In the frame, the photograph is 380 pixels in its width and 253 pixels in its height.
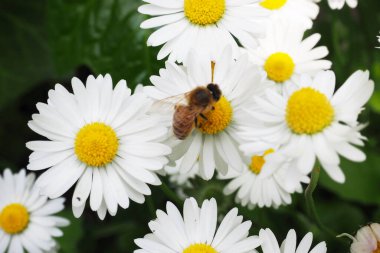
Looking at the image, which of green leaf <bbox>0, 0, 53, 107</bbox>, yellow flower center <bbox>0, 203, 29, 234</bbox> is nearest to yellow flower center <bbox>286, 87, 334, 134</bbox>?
yellow flower center <bbox>0, 203, 29, 234</bbox>

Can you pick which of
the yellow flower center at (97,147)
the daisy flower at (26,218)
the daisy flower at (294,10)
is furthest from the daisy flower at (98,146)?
the daisy flower at (294,10)

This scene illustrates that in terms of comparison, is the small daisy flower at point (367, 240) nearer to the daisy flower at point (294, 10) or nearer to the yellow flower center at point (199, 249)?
the yellow flower center at point (199, 249)

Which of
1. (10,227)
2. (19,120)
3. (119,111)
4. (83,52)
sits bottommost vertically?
(10,227)

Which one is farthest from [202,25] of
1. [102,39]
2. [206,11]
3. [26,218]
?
[26,218]

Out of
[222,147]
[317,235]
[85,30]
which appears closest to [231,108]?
[222,147]

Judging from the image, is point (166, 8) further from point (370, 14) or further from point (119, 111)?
point (370, 14)

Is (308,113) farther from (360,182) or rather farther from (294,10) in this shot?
(360,182)

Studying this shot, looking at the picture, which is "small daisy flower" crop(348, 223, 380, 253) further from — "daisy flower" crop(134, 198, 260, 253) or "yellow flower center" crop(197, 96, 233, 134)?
"yellow flower center" crop(197, 96, 233, 134)
